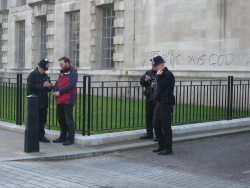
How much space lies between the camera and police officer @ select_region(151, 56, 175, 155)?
9.30 meters

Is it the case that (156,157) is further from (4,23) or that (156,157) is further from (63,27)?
(4,23)

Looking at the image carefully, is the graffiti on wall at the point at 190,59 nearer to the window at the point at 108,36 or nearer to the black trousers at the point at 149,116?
the window at the point at 108,36

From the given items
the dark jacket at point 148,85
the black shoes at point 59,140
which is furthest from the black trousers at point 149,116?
the black shoes at point 59,140

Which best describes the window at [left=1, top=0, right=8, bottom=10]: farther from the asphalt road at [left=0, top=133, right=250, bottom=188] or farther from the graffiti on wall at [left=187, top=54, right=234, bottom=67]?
the asphalt road at [left=0, top=133, right=250, bottom=188]

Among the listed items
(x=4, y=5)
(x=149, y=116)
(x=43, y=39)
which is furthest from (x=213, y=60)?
(x=4, y=5)

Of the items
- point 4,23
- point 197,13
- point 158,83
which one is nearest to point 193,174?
point 158,83

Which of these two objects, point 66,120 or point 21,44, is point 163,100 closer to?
point 66,120

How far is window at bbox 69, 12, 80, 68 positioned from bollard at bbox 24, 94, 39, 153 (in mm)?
14902

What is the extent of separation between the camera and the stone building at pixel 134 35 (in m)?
16.9

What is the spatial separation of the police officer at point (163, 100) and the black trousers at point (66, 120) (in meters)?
1.82

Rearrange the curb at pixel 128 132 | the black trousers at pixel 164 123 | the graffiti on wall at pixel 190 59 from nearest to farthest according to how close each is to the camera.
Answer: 1. the black trousers at pixel 164 123
2. the curb at pixel 128 132
3. the graffiti on wall at pixel 190 59

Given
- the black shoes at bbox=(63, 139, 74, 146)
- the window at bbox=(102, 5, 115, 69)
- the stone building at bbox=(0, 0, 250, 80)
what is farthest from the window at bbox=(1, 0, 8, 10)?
the black shoes at bbox=(63, 139, 74, 146)

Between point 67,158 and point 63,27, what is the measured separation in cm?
1608

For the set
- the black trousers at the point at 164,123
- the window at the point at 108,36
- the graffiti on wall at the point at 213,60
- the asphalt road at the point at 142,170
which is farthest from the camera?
the window at the point at 108,36
